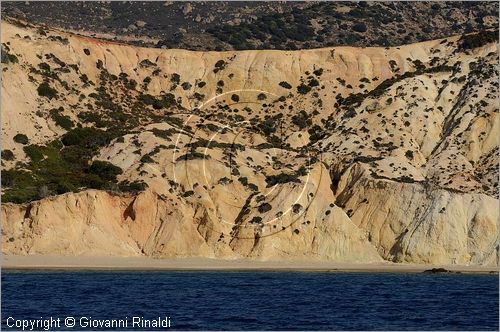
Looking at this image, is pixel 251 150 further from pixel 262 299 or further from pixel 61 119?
pixel 262 299

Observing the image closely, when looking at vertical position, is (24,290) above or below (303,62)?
below

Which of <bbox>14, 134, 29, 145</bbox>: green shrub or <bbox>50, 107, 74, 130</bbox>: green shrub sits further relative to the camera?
<bbox>50, 107, 74, 130</bbox>: green shrub

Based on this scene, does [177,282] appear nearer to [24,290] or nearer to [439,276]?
[24,290]

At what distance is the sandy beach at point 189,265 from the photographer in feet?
295

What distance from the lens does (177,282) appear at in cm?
8100

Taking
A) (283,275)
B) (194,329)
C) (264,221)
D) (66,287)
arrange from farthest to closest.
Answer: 1. (264,221)
2. (283,275)
3. (66,287)
4. (194,329)

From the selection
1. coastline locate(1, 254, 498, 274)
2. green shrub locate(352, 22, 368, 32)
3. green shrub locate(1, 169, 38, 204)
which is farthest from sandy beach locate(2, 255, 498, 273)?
green shrub locate(352, 22, 368, 32)

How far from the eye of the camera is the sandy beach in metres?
89.8

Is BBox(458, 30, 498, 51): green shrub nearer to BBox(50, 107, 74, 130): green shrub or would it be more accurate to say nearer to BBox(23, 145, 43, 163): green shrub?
BBox(50, 107, 74, 130): green shrub

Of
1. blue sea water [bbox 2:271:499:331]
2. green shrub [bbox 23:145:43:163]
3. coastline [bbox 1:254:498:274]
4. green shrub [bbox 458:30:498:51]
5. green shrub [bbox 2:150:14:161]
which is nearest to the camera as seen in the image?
blue sea water [bbox 2:271:499:331]

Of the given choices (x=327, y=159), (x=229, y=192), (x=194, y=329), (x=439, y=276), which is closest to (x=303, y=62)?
(x=327, y=159)

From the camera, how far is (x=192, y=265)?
92.8 meters

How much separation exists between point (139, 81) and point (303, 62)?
17749mm

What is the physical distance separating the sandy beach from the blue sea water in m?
2.65
